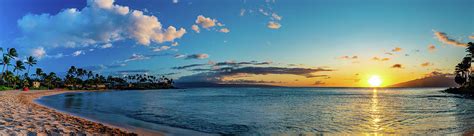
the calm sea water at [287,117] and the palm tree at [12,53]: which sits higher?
the palm tree at [12,53]

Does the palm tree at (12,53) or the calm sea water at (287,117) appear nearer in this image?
the calm sea water at (287,117)

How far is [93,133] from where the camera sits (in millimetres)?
13656

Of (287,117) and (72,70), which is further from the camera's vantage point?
(72,70)

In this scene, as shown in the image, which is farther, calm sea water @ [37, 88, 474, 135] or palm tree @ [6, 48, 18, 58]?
palm tree @ [6, 48, 18, 58]

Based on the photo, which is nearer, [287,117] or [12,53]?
[287,117]

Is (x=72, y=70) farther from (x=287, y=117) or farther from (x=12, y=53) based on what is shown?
(x=287, y=117)

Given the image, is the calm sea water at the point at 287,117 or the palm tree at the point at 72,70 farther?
the palm tree at the point at 72,70

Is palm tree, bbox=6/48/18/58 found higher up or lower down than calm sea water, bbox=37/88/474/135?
higher up

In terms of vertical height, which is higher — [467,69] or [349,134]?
[467,69]

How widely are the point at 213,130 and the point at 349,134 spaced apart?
786cm

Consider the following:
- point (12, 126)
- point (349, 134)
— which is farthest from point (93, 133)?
point (349, 134)

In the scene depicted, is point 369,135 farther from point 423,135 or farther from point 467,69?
point 467,69

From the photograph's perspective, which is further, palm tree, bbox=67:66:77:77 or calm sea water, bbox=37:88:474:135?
palm tree, bbox=67:66:77:77

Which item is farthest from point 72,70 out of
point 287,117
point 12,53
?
point 287,117
